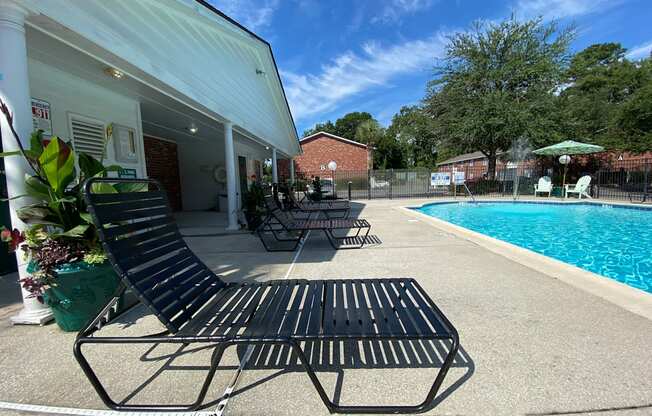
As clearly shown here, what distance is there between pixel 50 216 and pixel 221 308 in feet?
5.46

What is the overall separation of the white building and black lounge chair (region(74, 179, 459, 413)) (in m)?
1.34

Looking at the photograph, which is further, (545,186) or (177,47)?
(545,186)

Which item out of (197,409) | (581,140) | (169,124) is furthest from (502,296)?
(581,140)

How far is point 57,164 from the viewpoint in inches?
87.7

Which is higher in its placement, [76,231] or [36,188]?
[36,188]

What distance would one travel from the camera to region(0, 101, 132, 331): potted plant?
2.20 meters

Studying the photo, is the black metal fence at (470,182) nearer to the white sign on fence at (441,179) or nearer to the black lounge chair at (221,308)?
the white sign on fence at (441,179)

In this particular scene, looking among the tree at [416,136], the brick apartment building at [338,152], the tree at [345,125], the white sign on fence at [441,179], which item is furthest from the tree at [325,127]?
the white sign on fence at [441,179]

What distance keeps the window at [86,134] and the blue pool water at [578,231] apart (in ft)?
26.4

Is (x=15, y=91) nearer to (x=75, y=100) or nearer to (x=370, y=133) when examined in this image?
(x=75, y=100)

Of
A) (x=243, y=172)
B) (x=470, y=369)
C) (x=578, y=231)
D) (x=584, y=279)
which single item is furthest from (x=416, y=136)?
(x=470, y=369)

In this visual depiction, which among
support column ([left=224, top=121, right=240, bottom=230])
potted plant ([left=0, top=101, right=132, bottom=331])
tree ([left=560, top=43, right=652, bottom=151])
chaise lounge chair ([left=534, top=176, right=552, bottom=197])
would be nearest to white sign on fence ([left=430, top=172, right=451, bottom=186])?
chaise lounge chair ([left=534, top=176, right=552, bottom=197])

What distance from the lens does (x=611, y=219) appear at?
9.05m

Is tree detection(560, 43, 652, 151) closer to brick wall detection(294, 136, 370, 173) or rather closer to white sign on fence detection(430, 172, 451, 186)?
white sign on fence detection(430, 172, 451, 186)
